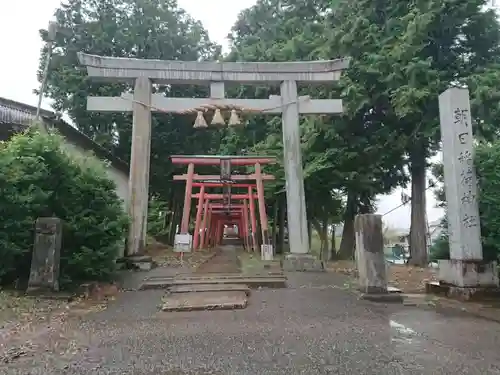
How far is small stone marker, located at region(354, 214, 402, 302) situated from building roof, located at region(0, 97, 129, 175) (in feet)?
24.5

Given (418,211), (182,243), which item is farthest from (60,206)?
(418,211)

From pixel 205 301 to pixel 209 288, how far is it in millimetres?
995

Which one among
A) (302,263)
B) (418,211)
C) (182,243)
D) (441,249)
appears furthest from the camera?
(418,211)

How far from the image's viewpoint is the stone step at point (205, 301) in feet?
18.0

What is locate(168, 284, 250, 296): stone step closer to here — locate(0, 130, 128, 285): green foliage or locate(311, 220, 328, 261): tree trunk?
locate(0, 130, 128, 285): green foliage

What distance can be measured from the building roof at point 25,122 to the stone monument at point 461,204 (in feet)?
27.9

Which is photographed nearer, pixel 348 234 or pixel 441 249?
pixel 441 249

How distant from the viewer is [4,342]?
402 cm

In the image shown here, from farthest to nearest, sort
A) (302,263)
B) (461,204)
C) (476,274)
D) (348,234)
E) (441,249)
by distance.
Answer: (348,234)
(302,263)
(441,249)
(461,204)
(476,274)

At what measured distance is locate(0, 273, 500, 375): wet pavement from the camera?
326cm

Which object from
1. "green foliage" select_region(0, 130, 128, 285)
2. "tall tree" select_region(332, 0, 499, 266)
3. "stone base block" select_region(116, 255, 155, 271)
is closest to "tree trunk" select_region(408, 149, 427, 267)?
"tall tree" select_region(332, 0, 499, 266)

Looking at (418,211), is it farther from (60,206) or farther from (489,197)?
(60,206)

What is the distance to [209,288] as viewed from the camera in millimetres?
6809

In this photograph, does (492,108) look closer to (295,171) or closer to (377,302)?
(295,171)
